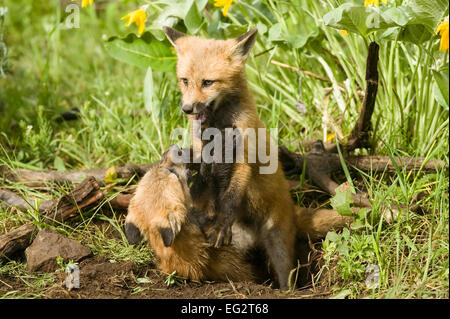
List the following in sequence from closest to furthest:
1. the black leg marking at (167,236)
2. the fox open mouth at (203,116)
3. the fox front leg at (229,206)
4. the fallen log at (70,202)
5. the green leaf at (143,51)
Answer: the black leg marking at (167,236) → the fox front leg at (229,206) → the fox open mouth at (203,116) → the fallen log at (70,202) → the green leaf at (143,51)

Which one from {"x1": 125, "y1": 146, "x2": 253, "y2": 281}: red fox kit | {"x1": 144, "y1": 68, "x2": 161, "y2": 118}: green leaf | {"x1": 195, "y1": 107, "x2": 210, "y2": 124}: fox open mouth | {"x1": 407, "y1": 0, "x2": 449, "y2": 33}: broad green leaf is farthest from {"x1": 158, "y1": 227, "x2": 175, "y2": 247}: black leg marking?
{"x1": 407, "y1": 0, "x2": 449, "y2": 33}: broad green leaf

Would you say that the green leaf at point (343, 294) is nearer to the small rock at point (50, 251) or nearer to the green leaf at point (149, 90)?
the small rock at point (50, 251)

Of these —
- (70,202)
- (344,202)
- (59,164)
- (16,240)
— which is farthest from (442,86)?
(59,164)

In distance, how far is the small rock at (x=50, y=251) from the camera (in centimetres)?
353

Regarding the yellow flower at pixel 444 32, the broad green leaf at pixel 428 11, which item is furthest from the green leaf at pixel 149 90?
the yellow flower at pixel 444 32

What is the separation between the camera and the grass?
3330 millimetres

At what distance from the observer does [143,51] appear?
479 cm

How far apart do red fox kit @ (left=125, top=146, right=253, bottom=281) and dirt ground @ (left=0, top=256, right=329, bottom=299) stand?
0.10 meters

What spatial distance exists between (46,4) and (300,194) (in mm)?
5424

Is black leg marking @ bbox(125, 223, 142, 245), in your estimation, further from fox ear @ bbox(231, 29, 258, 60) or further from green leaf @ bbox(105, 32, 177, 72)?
green leaf @ bbox(105, 32, 177, 72)

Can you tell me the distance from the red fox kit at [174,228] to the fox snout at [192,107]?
1.01 feet

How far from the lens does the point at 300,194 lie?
4344 mm

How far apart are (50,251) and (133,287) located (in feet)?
1.91
